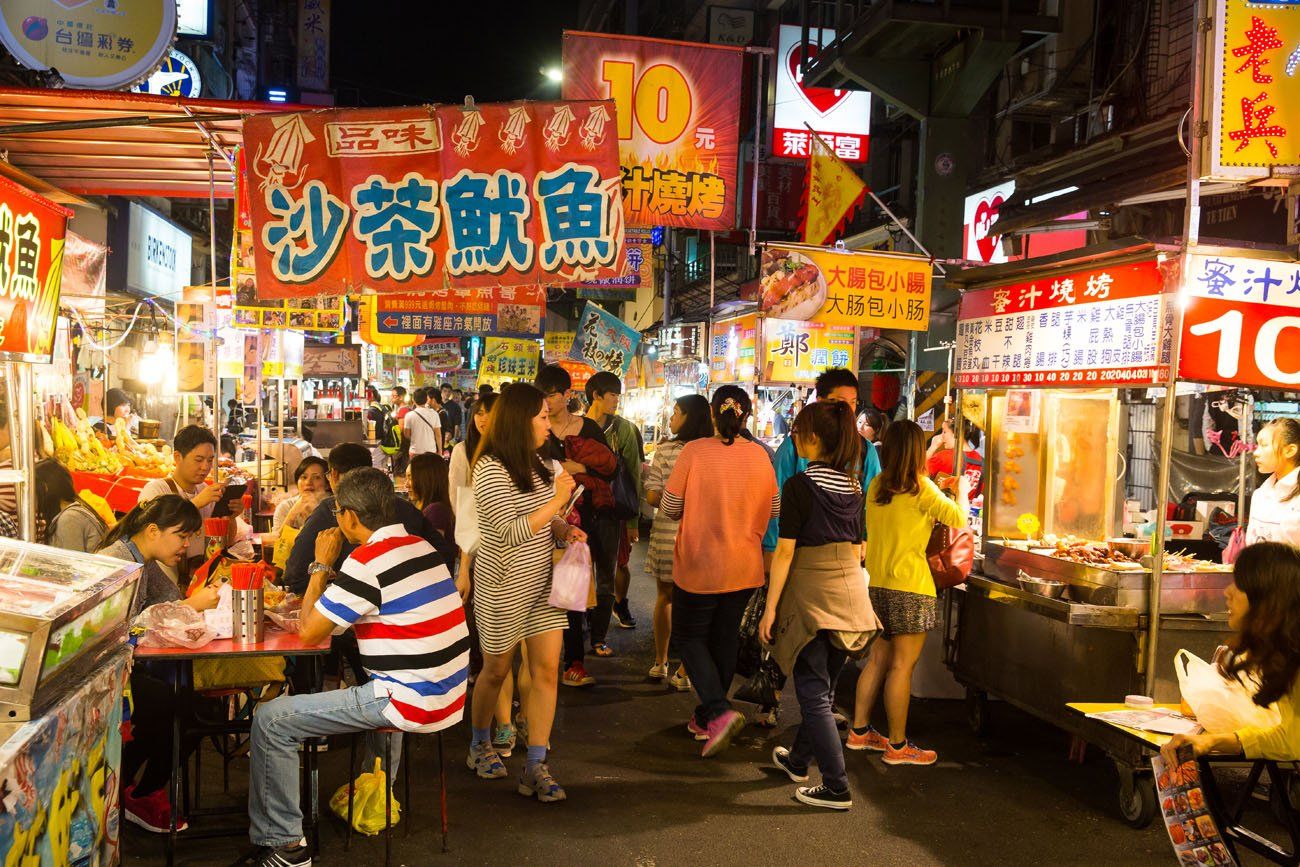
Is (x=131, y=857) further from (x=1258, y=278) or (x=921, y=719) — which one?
(x=1258, y=278)

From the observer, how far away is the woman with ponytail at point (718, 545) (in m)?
6.14

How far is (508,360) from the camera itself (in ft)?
77.0

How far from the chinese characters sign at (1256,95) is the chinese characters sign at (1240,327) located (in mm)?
557

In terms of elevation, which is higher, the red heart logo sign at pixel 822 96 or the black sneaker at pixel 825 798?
the red heart logo sign at pixel 822 96

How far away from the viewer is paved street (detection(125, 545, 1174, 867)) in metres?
4.82

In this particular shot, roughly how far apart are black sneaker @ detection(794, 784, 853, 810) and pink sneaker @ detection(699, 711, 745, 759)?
2.25ft

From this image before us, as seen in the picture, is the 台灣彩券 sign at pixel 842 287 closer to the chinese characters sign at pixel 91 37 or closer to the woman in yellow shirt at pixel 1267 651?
the woman in yellow shirt at pixel 1267 651

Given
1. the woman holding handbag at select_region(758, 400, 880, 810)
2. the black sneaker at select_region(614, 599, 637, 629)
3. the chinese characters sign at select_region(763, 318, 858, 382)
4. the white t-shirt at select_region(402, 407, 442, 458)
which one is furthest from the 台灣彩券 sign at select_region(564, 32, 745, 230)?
the white t-shirt at select_region(402, 407, 442, 458)

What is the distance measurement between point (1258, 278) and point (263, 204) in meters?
5.32

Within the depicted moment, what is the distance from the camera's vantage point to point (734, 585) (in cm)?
617

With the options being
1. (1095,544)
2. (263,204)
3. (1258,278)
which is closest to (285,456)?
(263,204)

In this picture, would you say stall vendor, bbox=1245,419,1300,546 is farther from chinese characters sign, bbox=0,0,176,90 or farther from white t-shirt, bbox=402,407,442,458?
white t-shirt, bbox=402,407,442,458

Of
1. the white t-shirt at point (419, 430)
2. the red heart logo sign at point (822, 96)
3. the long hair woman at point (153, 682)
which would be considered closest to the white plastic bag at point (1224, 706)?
the long hair woman at point (153, 682)

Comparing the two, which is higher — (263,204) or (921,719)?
(263,204)
